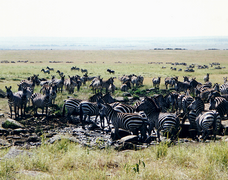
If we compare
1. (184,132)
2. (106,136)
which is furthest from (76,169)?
(184,132)

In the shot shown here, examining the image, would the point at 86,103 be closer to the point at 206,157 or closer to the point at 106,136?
the point at 106,136

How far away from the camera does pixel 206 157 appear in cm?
674

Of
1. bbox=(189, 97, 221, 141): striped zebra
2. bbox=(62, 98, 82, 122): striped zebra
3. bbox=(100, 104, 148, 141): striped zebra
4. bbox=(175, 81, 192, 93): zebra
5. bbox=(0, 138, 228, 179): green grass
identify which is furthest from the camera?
bbox=(175, 81, 192, 93): zebra

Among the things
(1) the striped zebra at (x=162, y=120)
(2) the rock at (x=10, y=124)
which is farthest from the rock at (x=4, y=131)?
(1) the striped zebra at (x=162, y=120)

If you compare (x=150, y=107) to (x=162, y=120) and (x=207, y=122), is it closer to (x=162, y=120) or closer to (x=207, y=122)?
(x=162, y=120)

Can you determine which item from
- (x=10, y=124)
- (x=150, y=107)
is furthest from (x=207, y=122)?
(x=10, y=124)

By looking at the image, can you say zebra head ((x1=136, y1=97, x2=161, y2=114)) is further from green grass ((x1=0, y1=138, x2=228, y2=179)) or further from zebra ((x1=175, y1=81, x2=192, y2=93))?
zebra ((x1=175, y1=81, x2=192, y2=93))

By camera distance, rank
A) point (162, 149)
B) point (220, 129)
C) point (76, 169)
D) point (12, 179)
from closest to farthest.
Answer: point (12, 179) → point (76, 169) → point (162, 149) → point (220, 129)

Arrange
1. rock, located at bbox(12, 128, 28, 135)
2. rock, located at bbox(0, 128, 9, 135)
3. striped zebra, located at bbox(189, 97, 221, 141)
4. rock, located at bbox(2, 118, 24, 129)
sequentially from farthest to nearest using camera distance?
rock, located at bbox(2, 118, 24, 129), rock, located at bbox(12, 128, 28, 135), rock, located at bbox(0, 128, 9, 135), striped zebra, located at bbox(189, 97, 221, 141)

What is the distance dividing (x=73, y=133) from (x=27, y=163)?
5913 millimetres

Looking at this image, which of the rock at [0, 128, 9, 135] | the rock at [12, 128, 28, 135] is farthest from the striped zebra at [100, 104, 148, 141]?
the rock at [0, 128, 9, 135]

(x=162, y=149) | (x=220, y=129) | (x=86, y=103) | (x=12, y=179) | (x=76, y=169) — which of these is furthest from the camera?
(x=86, y=103)

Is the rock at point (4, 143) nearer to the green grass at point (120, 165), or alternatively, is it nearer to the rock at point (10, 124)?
the rock at point (10, 124)

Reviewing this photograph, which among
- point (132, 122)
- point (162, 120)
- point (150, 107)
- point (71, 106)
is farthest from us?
point (71, 106)
